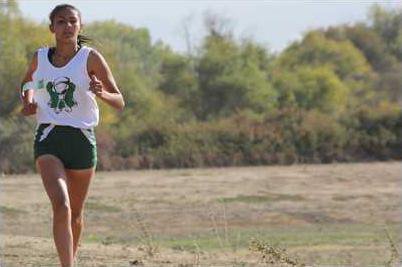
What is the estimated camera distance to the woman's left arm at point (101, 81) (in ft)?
24.2

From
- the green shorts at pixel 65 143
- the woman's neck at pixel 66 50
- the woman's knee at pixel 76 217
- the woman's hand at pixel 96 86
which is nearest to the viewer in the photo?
the woman's hand at pixel 96 86

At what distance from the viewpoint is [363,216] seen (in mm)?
25266

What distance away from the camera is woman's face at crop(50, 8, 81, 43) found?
754cm

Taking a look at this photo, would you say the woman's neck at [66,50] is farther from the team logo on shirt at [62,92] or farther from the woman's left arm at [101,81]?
the team logo on shirt at [62,92]

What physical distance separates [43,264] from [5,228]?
11.0 m

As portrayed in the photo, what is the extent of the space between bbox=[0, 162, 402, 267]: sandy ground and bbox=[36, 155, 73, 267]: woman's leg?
2379mm

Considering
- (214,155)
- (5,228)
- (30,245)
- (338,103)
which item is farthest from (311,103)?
(30,245)

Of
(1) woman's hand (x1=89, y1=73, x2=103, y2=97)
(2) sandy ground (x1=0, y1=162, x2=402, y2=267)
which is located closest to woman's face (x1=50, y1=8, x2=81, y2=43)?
(1) woman's hand (x1=89, y1=73, x2=103, y2=97)

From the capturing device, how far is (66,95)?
7.39 m

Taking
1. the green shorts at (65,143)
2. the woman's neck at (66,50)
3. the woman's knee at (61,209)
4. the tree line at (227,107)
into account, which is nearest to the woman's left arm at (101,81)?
the woman's neck at (66,50)

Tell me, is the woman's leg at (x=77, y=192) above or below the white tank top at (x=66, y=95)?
below

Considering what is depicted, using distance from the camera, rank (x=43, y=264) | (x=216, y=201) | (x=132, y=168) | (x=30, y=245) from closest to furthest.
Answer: (x=43, y=264), (x=30, y=245), (x=216, y=201), (x=132, y=168)

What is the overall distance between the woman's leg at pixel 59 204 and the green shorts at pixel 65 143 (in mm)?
82

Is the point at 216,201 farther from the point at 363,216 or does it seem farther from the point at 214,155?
the point at 214,155
